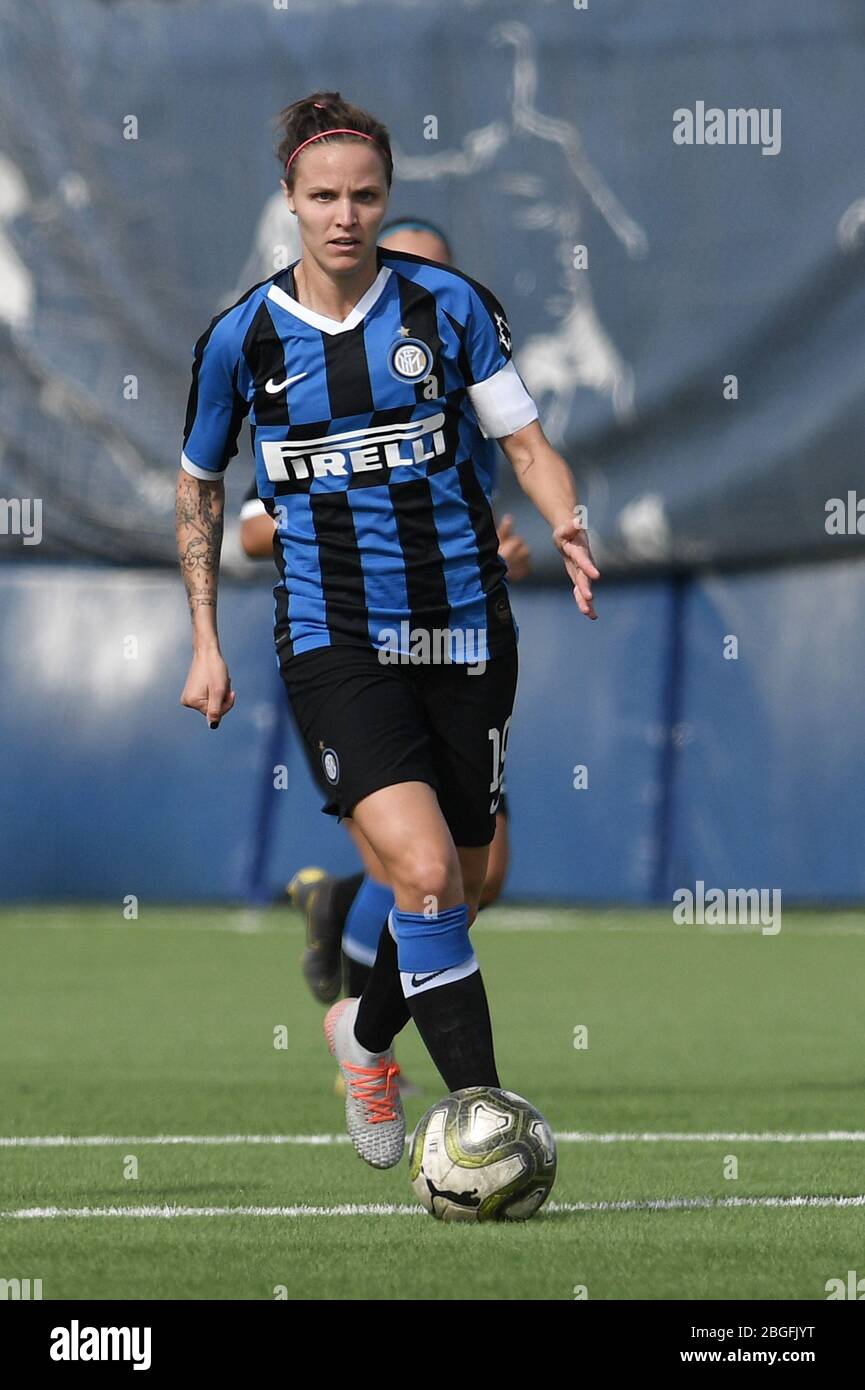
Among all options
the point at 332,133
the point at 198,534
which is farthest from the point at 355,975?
the point at 332,133

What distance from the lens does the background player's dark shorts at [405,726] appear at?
15.1 ft

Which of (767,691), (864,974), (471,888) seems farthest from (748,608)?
(471,888)

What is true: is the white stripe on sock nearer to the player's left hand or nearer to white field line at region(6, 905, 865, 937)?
the player's left hand

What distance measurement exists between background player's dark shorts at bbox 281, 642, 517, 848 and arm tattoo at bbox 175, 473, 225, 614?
0.29 metres

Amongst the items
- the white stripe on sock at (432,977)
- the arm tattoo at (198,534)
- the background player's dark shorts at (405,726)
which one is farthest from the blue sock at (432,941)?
the arm tattoo at (198,534)

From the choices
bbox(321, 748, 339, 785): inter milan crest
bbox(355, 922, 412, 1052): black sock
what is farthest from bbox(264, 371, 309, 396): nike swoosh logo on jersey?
bbox(355, 922, 412, 1052): black sock

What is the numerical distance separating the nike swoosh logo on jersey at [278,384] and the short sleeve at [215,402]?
0.08 meters

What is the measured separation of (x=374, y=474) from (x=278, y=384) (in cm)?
26

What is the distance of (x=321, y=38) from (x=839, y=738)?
4806 mm

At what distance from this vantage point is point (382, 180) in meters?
4.71

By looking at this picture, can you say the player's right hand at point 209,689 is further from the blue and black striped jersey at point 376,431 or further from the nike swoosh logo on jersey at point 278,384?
the nike swoosh logo on jersey at point 278,384

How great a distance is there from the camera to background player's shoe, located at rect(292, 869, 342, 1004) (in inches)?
266

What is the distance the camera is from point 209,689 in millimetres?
4719
